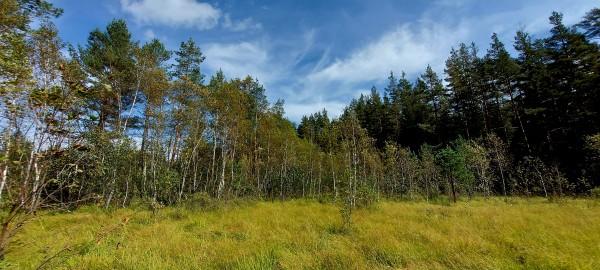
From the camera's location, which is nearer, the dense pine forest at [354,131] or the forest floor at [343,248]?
the forest floor at [343,248]

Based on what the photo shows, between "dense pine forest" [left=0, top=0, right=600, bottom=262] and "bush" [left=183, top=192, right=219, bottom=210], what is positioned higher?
"dense pine forest" [left=0, top=0, right=600, bottom=262]

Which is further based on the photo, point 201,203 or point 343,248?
point 201,203

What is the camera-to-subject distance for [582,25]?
1073 inches

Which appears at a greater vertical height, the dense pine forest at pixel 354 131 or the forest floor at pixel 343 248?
the dense pine forest at pixel 354 131

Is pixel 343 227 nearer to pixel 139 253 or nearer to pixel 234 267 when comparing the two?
pixel 234 267

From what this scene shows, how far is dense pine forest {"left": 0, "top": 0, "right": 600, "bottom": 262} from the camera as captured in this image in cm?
1777

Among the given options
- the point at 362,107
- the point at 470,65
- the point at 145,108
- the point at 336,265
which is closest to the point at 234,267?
the point at 336,265

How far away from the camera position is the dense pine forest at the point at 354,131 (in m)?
17.8

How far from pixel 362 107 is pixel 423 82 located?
12136 millimetres

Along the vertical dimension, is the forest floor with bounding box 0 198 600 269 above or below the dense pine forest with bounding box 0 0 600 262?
below

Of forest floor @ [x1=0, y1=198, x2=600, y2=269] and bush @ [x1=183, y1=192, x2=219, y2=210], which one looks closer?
forest floor @ [x1=0, y1=198, x2=600, y2=269]

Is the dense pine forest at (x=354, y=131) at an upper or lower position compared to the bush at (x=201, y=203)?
upper

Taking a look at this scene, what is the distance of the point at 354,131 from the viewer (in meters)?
16.8

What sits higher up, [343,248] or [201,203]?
[201,203]
